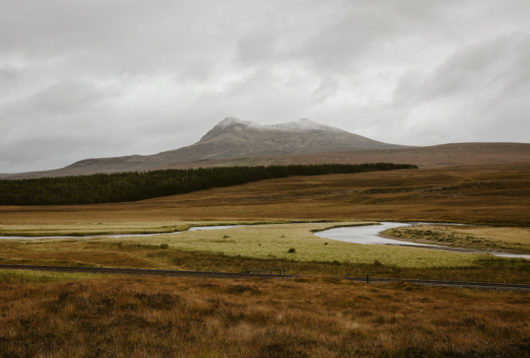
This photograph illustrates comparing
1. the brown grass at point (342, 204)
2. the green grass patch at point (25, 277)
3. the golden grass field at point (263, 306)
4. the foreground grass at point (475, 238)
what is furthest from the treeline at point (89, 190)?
the green grass patch at point (25, 277)

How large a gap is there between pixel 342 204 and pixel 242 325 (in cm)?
11580

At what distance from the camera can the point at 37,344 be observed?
10.3 metres

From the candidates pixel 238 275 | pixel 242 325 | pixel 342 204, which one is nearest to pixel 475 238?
pixel 238 275

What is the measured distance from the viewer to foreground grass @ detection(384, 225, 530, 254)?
162 feet

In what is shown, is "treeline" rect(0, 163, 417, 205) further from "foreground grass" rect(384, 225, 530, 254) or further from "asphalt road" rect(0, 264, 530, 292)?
"asphalt road" rect(0, 264, 530, 292)

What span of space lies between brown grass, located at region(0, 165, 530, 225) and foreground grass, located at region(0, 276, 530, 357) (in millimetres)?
72403

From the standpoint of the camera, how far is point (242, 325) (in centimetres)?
1219

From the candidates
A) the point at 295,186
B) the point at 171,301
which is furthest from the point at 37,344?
the point at 295,186

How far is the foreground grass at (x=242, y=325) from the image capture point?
10008 millimetres

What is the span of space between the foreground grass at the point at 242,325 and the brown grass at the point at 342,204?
7240 cm

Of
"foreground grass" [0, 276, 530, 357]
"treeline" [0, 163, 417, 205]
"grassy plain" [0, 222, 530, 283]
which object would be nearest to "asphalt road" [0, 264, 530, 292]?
"grassy plain" [0, 222, 530, 283]

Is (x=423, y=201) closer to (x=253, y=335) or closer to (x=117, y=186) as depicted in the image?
(x=253, y=335)

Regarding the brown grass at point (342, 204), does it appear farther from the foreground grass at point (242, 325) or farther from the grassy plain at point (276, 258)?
the foreground grass at point (242, 325)

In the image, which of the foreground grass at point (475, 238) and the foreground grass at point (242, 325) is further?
the foreground grass at point (475, 238)
